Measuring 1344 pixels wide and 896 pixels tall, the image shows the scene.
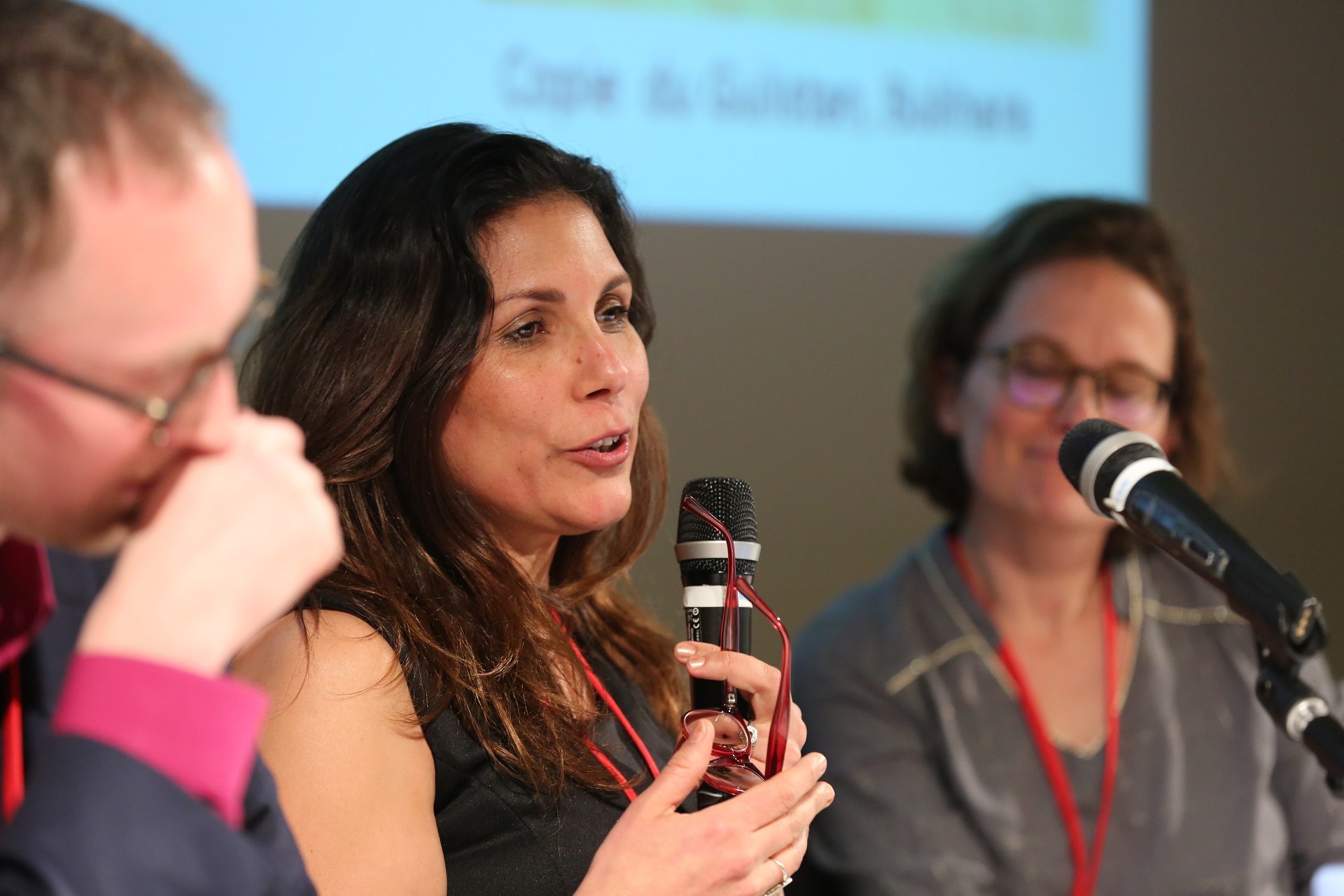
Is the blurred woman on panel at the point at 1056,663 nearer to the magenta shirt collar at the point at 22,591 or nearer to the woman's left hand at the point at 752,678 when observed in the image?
the woman's left hand at the point at 752,678

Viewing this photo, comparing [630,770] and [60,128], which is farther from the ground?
[60,128]

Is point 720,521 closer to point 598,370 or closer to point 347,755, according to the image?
point 598,370

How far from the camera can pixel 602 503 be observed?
5.34 ft

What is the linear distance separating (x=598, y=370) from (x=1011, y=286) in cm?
135

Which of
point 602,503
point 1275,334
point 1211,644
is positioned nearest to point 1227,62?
point 1275,334

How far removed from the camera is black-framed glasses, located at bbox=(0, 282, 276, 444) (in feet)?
2.58

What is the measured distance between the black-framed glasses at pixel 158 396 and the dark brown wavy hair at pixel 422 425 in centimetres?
62

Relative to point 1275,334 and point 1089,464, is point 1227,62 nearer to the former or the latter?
point 1275,334

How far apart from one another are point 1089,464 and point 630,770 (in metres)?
0.66

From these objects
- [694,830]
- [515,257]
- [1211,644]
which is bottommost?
[1211,644]

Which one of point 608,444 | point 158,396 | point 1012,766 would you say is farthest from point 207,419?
point 1012,766

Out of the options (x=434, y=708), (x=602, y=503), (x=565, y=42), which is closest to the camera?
(x=434, y=708)

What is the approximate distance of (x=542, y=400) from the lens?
1603 millimetres

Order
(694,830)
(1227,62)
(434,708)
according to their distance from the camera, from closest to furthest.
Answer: (694,830) < (434,708) < (1227,62)
